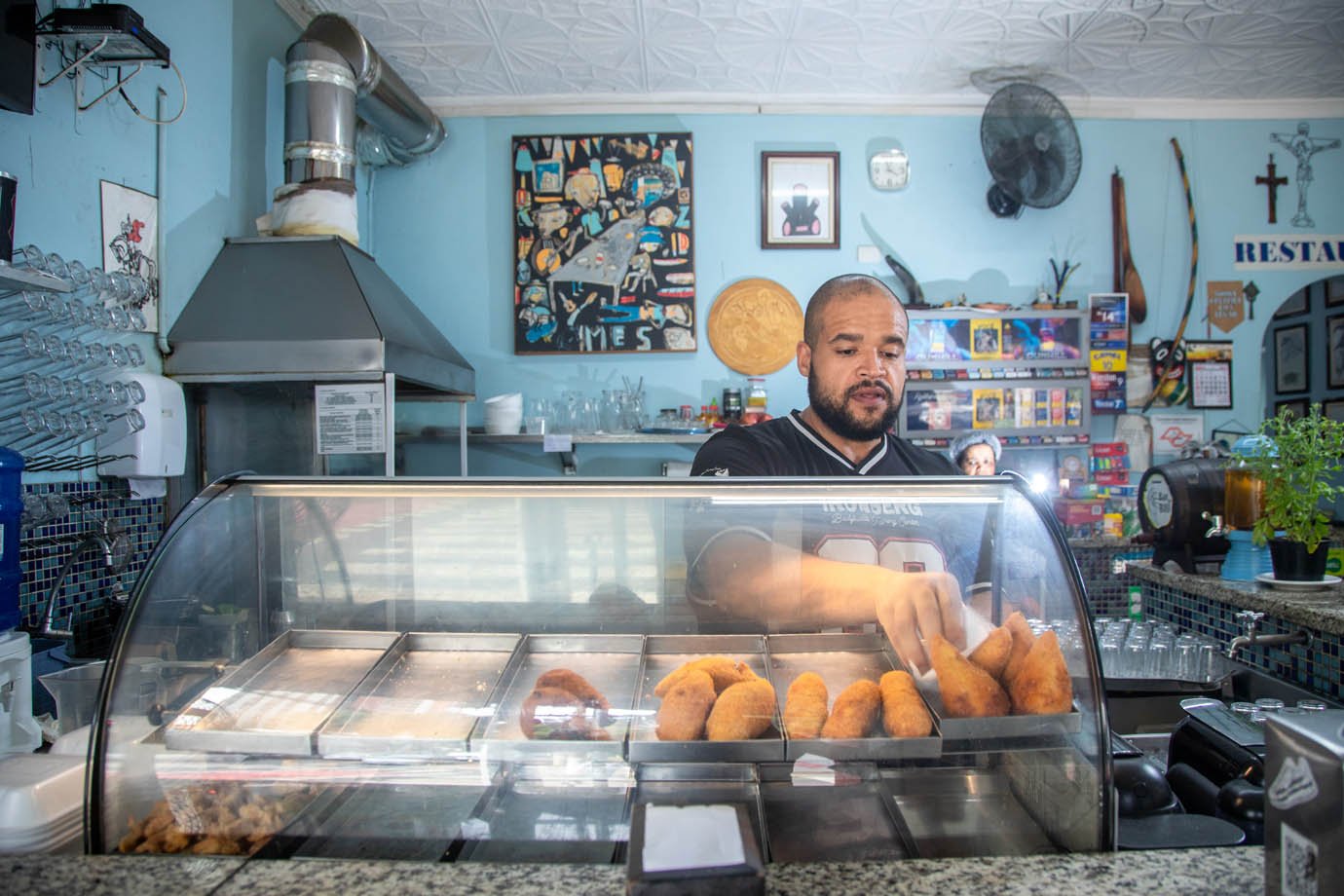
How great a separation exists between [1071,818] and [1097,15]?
4399 millimetres

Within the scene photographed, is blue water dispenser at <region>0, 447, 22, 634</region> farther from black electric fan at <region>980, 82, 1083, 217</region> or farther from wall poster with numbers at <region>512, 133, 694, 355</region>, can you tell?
black electric fan at <region>980, 82, 1083, 217</region>

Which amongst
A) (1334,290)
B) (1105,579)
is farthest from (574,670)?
(1334,290)

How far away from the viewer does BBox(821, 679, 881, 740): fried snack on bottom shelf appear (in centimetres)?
120

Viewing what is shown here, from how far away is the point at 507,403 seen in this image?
4648 millimetres

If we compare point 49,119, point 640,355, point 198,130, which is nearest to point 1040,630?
point 49,119

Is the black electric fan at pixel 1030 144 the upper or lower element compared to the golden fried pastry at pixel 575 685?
upper

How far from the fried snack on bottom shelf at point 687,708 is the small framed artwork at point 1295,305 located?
5.79 m

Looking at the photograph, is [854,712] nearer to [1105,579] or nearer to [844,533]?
[844,533]

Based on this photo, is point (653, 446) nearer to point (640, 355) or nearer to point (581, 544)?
point (640, 355)

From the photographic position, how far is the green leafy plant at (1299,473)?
8.32 ft

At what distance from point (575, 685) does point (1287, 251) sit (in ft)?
19.8

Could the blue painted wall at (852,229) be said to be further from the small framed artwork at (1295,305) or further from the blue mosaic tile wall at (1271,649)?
the blue mosaic tile wall at (1271,649)

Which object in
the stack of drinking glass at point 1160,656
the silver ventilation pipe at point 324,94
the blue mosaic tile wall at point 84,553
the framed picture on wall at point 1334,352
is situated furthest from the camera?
the framed picture on wall at point 1334,352

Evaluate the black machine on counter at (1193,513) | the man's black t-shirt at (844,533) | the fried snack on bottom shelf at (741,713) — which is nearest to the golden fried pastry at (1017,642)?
the man's black t-shirt at (844,533)
